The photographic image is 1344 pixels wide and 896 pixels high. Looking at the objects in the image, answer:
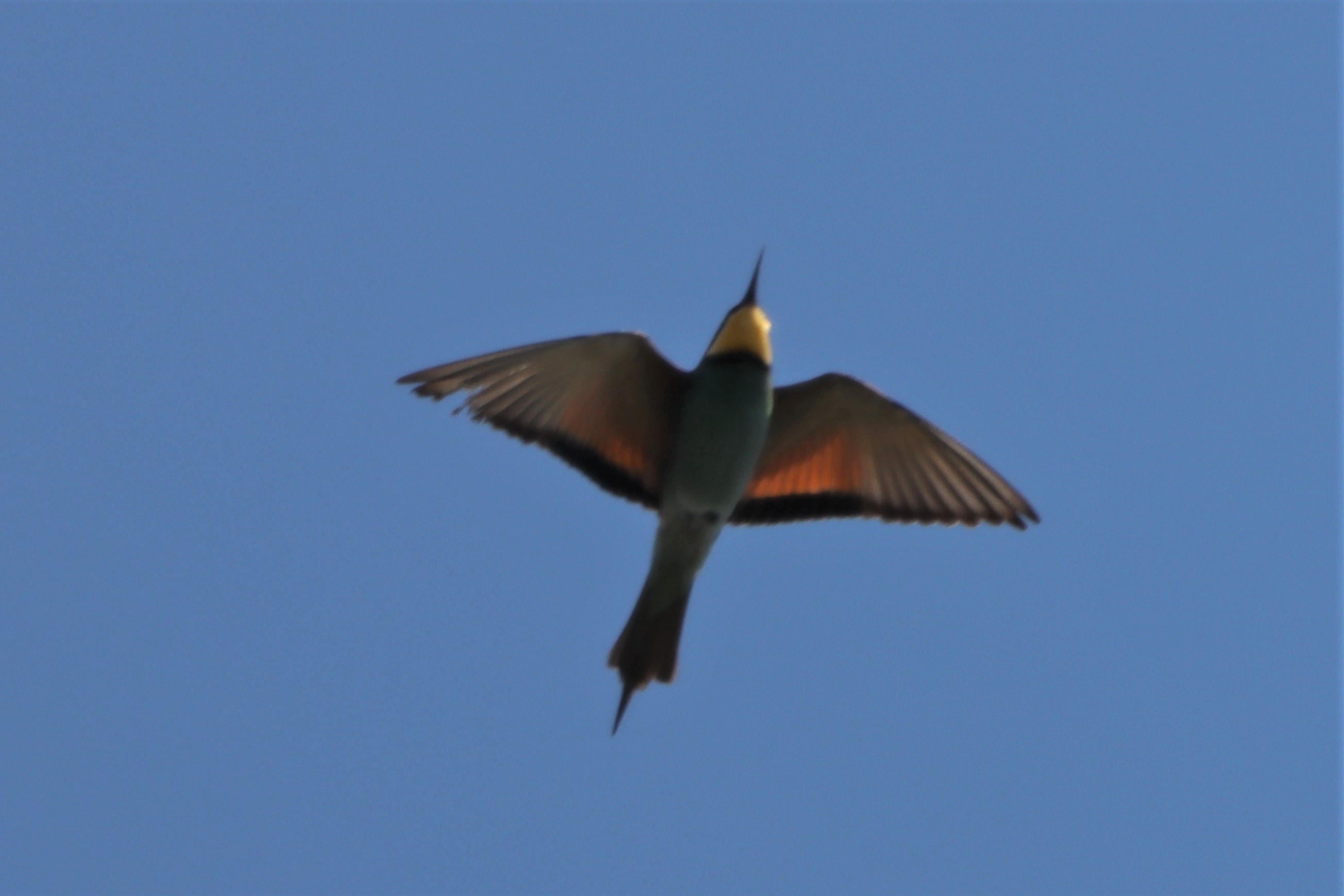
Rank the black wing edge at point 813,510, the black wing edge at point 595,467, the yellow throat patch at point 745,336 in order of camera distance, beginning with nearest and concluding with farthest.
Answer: the yellow throat patch at point 745,336 < the black wing edge at point 595,467 < the black wing edge at point 813,510

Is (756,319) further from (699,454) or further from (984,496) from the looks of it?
(984,496)

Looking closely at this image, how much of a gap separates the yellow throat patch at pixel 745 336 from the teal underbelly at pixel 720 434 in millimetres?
66

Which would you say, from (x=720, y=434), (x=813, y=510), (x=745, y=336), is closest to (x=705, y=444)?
(x=720, y=434)

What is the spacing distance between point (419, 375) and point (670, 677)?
1.91m

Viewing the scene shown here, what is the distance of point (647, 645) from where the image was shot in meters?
8.34

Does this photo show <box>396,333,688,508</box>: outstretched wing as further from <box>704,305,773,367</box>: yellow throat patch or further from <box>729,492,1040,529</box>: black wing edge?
<box>729,492,1040,529</box>: black wing edge

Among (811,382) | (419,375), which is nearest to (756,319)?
(811,382)

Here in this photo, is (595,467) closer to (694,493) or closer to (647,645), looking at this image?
(694,493)

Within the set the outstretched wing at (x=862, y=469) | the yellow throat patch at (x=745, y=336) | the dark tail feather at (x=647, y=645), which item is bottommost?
the dark tail feather at (x=647, y=645)

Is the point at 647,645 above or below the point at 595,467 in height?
below

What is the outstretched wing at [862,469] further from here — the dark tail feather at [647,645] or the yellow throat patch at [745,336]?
the dark tail feather at [647,645]

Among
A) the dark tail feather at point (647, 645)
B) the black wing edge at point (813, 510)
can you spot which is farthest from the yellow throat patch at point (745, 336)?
the dark tail feather at point (647, 645)

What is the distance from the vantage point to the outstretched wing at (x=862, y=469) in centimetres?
848

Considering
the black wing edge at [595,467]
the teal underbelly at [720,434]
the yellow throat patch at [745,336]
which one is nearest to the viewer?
the teal underbelly at [720,434]
